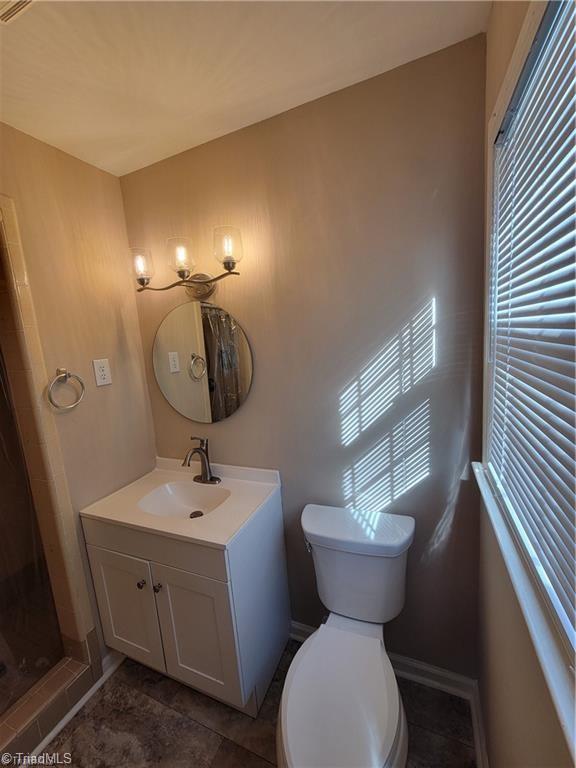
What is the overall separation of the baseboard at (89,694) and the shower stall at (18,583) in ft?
0.66

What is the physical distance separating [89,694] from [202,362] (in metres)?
1.58

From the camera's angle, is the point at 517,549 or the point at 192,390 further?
the point at 192,390

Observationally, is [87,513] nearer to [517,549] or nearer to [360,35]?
[517,549]

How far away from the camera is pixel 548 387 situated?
0.61 metres

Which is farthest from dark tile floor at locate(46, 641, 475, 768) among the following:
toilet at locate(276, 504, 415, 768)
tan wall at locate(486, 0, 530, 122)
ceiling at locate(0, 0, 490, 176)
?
ceiling at locate(0, 0, 490, 176)

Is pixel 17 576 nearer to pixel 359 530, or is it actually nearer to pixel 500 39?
pixel 359 530

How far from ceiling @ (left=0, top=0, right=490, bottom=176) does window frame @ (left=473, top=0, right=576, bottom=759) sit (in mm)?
407

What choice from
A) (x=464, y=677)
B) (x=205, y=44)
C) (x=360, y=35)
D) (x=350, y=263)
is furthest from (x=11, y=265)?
(x=464, y=677)

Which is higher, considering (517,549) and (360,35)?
(360,35)

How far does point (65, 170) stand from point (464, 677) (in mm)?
2774

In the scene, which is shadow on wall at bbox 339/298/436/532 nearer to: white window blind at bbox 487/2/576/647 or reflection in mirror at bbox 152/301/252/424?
white window blind at bbox 487/2/576/647

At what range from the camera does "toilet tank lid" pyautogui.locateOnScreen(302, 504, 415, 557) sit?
1.18m

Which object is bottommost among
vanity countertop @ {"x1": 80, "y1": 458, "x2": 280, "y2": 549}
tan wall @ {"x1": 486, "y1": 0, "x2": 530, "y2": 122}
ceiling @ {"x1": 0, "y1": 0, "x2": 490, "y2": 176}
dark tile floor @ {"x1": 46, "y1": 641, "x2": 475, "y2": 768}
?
dark tile floor @ {"x1": 46, "y1": 641, "x2": 475, "y2": 768}

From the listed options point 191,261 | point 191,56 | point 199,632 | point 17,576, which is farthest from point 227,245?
point 17,576
